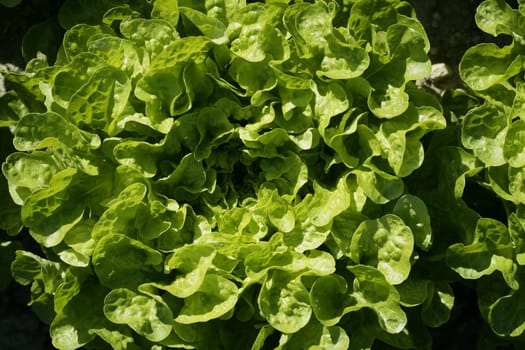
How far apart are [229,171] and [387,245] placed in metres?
0.42

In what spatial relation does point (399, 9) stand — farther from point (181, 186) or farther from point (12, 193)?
point (12, 193)

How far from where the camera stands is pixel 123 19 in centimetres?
201

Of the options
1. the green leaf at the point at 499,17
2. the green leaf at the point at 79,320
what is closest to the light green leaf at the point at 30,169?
the green leaf at the point at 79,320

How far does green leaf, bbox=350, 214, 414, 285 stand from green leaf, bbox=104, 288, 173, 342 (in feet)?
1.45

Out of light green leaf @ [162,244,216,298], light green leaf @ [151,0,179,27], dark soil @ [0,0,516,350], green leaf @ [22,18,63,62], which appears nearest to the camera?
light green leaf @ [162,244,216,298]

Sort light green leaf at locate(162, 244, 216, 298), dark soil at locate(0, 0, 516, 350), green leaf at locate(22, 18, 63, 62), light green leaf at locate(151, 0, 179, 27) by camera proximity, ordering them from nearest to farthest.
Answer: light green leaf at locate(162, 244, 216, 298) < light green leaf at locate(151, 0, 179, 27) < green leaf at locate(22, 18, 63, 62) < dark soil at locate(0, 0, 516, 350)

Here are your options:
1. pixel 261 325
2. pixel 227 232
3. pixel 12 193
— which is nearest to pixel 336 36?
pixel 227 232

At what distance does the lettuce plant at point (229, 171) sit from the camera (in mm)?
1891

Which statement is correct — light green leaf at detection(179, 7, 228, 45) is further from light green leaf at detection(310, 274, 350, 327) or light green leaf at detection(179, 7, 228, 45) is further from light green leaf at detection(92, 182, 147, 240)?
light green leaf at detection(310, 274, 350, 327)

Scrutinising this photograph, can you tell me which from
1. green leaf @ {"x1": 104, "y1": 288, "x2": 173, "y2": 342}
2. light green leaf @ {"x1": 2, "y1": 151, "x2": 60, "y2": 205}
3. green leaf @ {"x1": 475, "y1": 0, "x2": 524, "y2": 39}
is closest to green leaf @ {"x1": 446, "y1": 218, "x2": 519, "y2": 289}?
green leaf @ {"x1": 475, "y1": 0, "x2": 524, "y2": 39}

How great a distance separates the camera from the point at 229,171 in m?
2.04

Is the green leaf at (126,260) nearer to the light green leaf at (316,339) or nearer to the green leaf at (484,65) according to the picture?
the light green leaf at (316,339)

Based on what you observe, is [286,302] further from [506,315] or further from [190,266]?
[506,315]

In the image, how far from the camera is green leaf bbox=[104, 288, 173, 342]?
188cm
